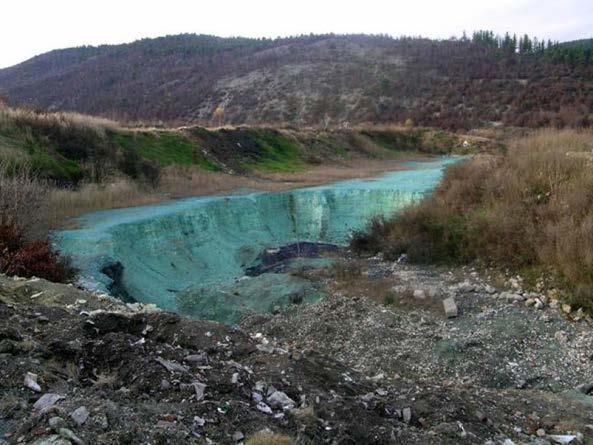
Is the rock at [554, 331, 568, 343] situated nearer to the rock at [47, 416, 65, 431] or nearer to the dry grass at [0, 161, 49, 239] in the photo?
the rock at [47, 416, 65, 431]

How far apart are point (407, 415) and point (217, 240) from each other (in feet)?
42.7

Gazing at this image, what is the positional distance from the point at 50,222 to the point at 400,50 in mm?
84451

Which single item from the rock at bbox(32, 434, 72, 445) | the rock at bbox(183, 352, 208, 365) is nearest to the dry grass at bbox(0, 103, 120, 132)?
the rock at bbox(183, 352, 208, 365)

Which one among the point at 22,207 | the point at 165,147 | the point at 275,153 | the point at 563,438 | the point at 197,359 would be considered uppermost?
the point at 165,147

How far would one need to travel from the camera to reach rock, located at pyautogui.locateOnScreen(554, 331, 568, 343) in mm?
8547

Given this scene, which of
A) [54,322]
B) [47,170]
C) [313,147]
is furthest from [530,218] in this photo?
[313,147]

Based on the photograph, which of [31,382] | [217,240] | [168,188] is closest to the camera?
[31,382]

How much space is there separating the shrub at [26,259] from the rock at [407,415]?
6.06 meters

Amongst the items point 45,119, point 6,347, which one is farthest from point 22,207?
point 45,119

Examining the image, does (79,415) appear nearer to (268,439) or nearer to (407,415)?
(268,439)

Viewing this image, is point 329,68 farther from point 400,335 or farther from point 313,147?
point 400,335

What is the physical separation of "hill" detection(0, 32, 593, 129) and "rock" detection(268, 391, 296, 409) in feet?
148

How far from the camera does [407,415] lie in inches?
206

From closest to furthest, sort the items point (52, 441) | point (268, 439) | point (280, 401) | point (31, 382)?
1. point (52, 441)
2. point (268, 439)
3. point (31, 382)
4. point (280, 401)
